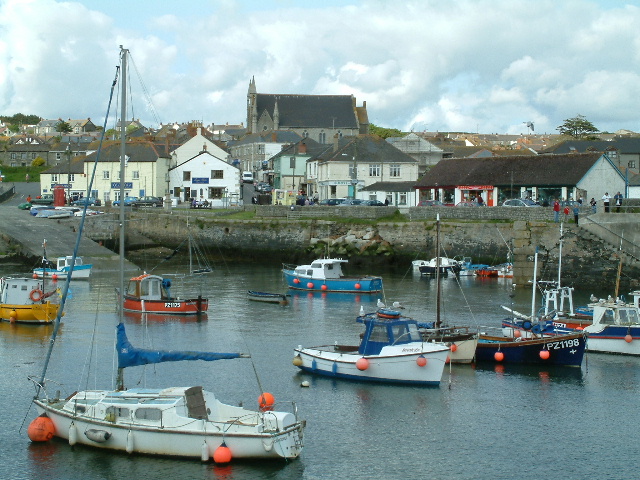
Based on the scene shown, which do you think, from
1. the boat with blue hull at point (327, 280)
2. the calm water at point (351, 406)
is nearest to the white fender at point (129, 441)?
the calm water at point (351, 406)

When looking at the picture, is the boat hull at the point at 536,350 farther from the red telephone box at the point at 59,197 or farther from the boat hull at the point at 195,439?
the red telephone box at the point at 59,197

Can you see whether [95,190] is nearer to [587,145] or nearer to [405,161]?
[405,161]

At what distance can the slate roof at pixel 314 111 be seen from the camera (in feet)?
389

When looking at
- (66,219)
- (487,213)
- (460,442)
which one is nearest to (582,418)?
(460,442)

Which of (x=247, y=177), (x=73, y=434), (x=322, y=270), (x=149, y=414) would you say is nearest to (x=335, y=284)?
(x=322, y=270)

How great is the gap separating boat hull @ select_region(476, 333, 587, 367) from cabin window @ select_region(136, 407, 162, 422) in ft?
46.1

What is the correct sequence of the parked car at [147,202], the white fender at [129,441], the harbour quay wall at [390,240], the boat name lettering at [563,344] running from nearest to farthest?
the white fender at [129,441], the boat name lettering at [563,344], the harbour quay wall at [390,240], the parked car at [147,202]

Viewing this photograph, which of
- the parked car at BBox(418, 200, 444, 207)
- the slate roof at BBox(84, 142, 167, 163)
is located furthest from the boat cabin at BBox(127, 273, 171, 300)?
the slate roof at BBox(84, 142, 167, 163)

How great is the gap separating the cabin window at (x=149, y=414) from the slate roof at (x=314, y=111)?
326ft

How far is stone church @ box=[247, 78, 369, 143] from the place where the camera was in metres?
118

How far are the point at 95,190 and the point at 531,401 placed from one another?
6261 centimetres

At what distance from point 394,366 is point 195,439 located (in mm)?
8826

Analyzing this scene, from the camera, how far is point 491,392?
26.4m

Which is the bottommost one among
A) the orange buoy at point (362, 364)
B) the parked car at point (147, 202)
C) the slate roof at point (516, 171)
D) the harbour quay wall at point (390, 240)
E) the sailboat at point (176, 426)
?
the sailboat at point (176, 426)
